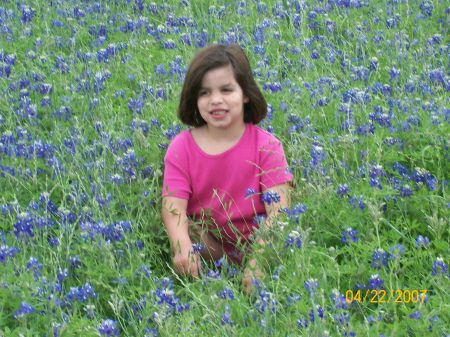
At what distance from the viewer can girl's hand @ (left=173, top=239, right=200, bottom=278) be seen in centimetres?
430

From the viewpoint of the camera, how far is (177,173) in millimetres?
4727

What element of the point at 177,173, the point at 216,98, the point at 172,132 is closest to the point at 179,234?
the point at 177,173

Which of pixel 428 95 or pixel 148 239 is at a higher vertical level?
pixel 428 95

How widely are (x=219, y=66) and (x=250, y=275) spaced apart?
1.15 m

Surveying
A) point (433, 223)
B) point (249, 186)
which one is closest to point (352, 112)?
point (249, 186)

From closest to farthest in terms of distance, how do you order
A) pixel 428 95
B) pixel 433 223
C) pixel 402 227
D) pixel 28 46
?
pixel 433 223
pixel 402 227
pixel 428 95
pixel 28 46

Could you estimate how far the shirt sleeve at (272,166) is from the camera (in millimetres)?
4625

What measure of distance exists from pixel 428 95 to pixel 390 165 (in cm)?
101

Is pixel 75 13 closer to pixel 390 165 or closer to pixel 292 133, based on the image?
pixel 292 133

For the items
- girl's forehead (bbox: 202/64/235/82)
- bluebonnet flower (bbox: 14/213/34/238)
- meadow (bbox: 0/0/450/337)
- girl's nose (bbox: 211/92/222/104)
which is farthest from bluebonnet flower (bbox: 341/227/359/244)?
bluebonnet flower (bbox: 14/213/34/238)

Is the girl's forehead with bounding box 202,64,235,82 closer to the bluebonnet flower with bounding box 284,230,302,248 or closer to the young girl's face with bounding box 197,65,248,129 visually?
the young girl's face with bounding box 197,65,248,129

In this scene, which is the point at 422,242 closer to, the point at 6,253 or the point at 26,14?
the point at 6,253

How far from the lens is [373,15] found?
7.60 metres

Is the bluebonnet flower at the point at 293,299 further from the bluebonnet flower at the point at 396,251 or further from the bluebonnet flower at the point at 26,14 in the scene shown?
the bluebonnet flower at the point at 26,14
